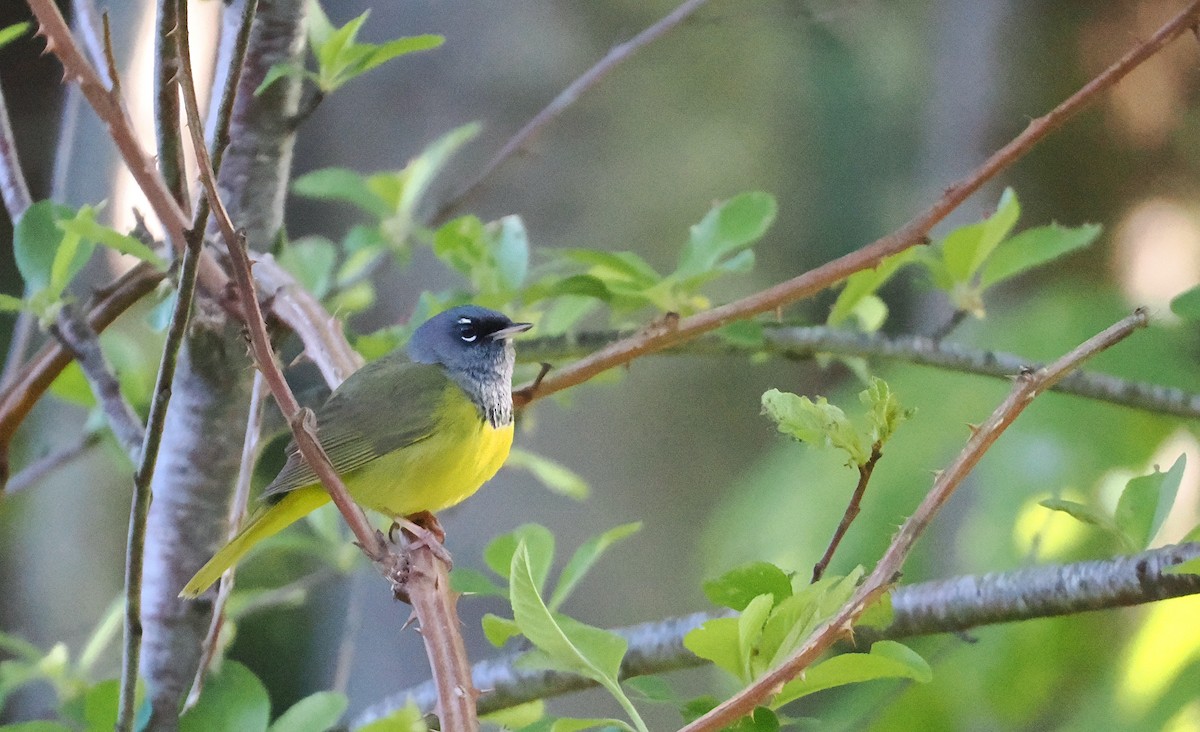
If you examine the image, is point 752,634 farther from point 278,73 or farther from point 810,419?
point 278,73

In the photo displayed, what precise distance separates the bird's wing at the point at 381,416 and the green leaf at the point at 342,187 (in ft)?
0.35

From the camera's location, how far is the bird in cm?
62

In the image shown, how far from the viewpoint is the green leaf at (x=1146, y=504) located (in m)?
0.38

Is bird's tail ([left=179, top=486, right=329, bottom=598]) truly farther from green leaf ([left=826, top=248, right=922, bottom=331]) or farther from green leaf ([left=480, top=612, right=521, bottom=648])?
green leaf ([left=826, top=248, right=922, bottom=331])

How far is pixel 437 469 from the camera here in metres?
0.65

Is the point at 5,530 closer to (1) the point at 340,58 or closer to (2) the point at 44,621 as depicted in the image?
(2) the point at 44,621

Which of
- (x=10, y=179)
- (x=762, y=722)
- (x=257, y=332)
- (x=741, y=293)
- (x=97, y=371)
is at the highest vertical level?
(x=741, y=293)

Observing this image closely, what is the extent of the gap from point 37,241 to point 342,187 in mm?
215

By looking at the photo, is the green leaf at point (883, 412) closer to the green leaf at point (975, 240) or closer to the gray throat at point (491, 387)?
the green leaf at point (975, 240)

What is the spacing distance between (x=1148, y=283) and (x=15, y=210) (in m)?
0.92

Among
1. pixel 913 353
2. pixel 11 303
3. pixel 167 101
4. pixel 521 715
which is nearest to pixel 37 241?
pixel 11 303

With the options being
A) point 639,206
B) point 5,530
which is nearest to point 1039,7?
point 639,206

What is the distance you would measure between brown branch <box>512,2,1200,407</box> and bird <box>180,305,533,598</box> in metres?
0.19

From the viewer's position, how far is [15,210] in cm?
53
